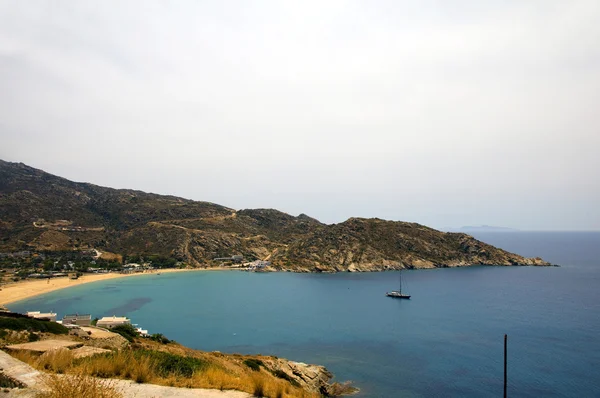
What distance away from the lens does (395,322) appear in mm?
51188

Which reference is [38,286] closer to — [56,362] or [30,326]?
[30,326]

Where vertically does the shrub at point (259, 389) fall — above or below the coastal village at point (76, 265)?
above

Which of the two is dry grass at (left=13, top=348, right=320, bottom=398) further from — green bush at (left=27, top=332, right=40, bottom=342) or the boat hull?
the boat hull

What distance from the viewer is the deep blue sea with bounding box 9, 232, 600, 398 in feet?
103

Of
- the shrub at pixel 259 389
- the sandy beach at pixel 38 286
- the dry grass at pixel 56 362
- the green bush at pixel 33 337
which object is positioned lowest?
the sandy beach at pixel 38 286

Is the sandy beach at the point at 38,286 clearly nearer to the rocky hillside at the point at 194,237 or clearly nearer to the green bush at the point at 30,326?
the rocky hillside at the point at 194,237

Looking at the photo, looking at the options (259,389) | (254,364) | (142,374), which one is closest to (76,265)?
(254,364)

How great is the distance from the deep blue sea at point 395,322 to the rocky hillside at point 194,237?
16.6 meters

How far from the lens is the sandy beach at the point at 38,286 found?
6209 cm

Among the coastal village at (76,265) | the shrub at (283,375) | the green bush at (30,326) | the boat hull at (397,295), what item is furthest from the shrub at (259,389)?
the coastal village at (76,265)

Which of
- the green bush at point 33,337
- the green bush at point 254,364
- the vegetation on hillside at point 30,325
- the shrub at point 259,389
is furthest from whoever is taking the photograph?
the green bush at point 254,364

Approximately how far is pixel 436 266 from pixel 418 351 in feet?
247

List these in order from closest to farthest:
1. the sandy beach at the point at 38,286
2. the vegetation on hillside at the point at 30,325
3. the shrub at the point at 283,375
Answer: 1. the vegetation on hillside at the point at 30,325
2. the shrub at the point at 283,375
3. the sandy beach at the point at 38,286

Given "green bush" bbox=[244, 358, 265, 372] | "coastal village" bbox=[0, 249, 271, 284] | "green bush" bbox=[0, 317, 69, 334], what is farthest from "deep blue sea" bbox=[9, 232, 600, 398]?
"green bush" bbox=[0, 317, 69, 334]
